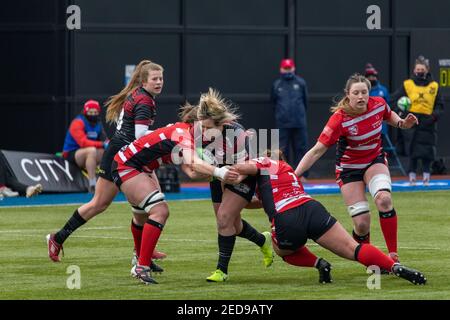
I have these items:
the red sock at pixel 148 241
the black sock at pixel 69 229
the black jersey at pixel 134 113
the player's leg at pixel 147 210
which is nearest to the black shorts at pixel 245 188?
the player's leg at pixel 147 210

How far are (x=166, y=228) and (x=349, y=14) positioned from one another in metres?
12.2

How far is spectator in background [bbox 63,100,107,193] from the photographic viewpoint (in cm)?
2509

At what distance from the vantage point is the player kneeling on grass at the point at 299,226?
12633 mm

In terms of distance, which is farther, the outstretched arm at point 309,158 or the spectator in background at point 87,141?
the spectator in background at point 87,141

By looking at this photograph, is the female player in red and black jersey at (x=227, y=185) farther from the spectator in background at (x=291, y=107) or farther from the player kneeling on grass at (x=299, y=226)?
the spectator in background at (x=291, y=107)

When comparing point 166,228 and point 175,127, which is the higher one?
point 175,127

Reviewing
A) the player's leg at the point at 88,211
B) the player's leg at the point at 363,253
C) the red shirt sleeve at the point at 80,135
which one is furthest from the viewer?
the red shirt sleeve at the point at 80,135

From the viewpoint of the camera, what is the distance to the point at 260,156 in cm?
1338

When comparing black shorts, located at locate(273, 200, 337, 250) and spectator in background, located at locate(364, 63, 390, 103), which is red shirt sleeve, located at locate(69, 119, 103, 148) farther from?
black shorts, located at locate(273, 200, 337, 250)

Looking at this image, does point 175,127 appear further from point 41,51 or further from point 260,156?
point 41,51

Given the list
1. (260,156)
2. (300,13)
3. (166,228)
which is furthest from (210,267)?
(300,13)

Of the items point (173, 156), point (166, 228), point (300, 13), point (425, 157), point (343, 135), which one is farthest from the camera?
point (300, 13)

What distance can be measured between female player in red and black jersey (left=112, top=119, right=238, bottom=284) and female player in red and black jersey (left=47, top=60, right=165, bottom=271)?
0.37 meters

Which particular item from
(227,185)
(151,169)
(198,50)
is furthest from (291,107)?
(227,185)
